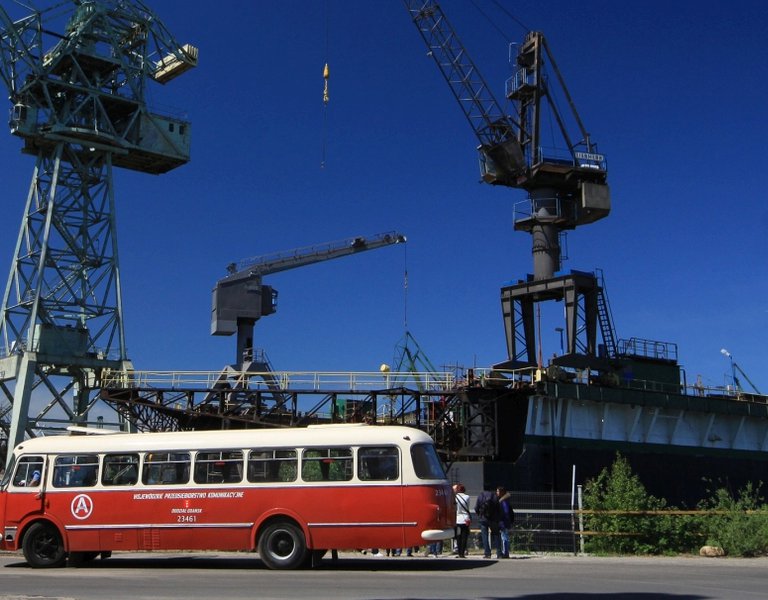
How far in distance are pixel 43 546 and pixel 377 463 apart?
8446mm

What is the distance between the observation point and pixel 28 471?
69.3ft

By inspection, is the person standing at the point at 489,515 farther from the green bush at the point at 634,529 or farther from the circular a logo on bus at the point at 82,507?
the circular a logo on bus at the point at 82,507

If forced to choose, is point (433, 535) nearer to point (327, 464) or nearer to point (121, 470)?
point (327, 464)

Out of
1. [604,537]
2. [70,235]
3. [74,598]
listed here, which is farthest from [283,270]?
[74,598]

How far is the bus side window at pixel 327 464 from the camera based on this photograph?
63.1 ft

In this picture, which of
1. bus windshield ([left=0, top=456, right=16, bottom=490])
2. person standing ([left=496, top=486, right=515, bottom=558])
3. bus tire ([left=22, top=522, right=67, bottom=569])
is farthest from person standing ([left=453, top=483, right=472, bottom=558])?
bus windshield ([left=0, top=456, right=16, bottom=490])

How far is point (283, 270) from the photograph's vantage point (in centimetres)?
8000

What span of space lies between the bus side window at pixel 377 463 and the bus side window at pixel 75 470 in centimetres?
658

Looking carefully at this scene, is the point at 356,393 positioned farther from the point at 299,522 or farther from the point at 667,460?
the point at 299,522

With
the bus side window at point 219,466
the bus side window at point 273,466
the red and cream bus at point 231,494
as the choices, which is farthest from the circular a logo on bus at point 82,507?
the bus side window at point 273,466

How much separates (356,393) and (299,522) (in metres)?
19.4

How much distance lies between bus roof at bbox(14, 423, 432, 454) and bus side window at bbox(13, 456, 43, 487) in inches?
8.7

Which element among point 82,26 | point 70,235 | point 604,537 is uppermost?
point 82,26

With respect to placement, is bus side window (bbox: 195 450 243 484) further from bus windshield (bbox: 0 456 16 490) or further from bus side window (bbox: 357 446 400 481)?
bus windshield (bbox: 0 456 16 490)
